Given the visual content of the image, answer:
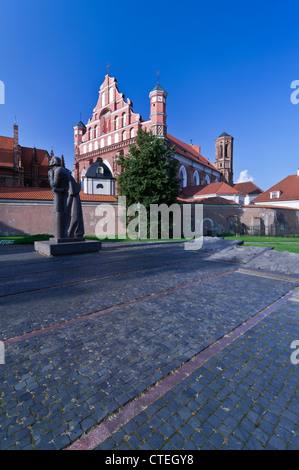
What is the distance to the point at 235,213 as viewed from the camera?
92.3 ft

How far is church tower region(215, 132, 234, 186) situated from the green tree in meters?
38.8

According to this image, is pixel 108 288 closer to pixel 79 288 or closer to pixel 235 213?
pixel 79 288

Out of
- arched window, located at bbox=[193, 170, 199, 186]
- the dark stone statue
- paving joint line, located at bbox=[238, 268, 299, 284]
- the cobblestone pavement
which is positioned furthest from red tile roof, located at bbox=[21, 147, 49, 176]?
paving joint line, located at bbox=[238, 268, 299, 284]

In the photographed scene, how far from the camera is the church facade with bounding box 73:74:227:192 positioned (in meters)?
27.1

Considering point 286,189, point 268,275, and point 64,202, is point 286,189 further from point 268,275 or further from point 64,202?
point 64,202

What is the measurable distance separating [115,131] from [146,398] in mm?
33489

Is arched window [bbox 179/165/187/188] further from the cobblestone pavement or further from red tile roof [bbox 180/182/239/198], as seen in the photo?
the cobblestone pavement

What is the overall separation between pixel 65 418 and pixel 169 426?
0.91 m

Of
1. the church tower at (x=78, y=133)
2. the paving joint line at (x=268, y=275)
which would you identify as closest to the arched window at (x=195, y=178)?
the church tower at (x=78, y=133)

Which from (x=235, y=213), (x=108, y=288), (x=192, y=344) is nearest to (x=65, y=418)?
(x=192, y=344)

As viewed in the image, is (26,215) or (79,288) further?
(26,215)

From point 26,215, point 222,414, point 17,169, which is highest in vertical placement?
point 17,169

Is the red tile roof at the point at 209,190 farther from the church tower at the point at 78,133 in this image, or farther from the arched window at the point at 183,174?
the church tower at the point at 78,133

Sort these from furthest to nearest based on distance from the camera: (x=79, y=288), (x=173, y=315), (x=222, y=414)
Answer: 1. (x=79, y=288)
2. (x=173, y=315)
3. (x=222, y=414)
